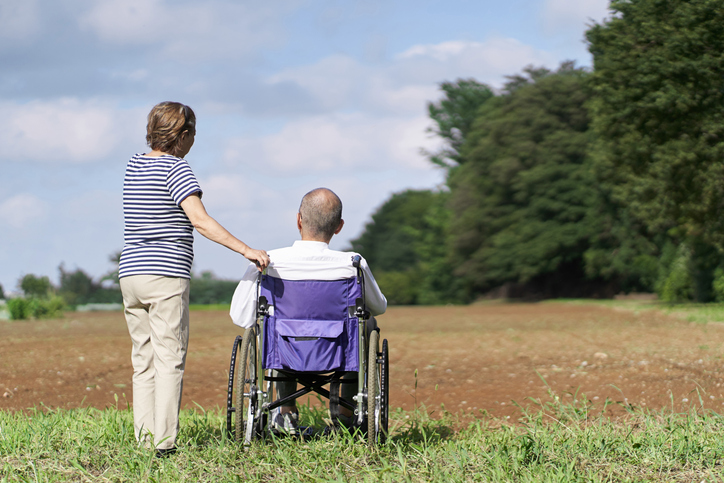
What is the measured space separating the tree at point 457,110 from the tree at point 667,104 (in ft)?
92.3

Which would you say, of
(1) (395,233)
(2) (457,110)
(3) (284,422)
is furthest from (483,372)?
(1) (395,233)

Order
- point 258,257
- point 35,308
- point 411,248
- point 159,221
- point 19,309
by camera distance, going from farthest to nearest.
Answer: point 411,248 → point 35,308 → point 19,309 → point 159,221 → point 258,257

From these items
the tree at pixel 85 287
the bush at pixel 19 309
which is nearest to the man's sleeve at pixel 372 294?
the bush at pixel 19 309

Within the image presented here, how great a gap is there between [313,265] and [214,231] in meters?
0.53

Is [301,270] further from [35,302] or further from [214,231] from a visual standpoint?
[35,302]

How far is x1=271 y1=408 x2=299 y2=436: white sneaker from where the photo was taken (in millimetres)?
3803

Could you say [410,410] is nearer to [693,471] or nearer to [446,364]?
[693,471]

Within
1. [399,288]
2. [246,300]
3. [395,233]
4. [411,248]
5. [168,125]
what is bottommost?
[399,288]

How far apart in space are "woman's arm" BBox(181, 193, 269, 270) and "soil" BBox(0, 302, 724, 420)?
1.26 meters

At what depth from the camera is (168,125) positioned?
12.0 feet

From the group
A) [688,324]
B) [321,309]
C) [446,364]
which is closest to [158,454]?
[321,309]

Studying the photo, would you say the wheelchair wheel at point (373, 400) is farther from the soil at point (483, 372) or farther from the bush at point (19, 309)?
the bush at point (19, 309)

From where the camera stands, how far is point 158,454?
351 centimetres

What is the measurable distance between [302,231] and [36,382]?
465 centimetres
